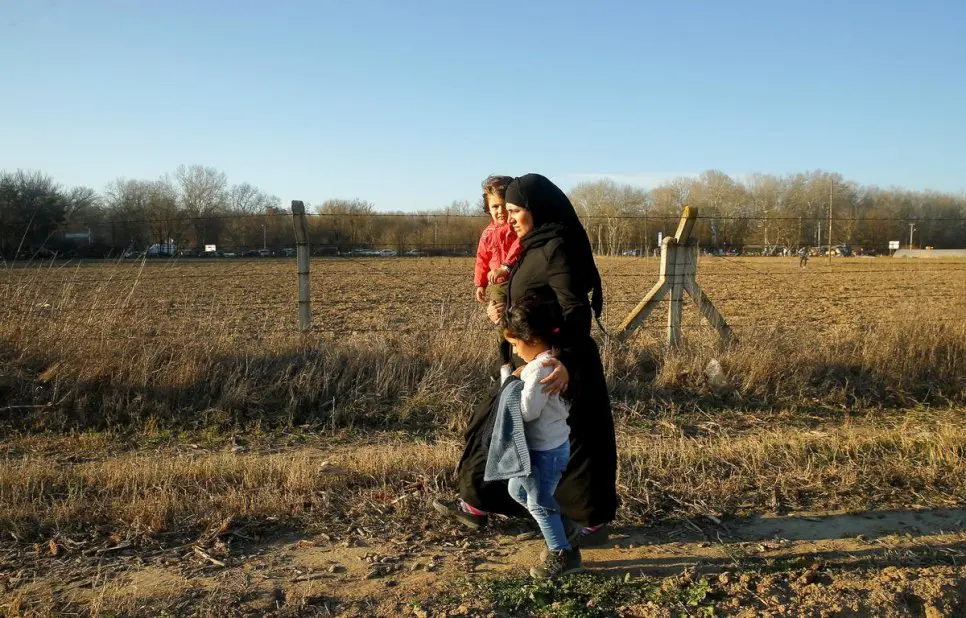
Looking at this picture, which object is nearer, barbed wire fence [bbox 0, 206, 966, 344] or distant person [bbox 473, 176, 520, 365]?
distant person [bbox 473, 176, 520, 365]

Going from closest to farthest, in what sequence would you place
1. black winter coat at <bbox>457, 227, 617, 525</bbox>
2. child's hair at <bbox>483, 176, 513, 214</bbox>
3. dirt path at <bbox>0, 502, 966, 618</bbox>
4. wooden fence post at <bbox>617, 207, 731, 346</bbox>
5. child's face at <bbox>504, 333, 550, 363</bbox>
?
dirt path at <bbox>0, 502, 966, 618</bbox>
child's face at <bbox>504, 333, 550, 363</bbox>
black winter coat at <bbox>457, 227, 617, 525</bbox>
child's hair at <bbox>483, 176, 513, 214</bbox>
wooden fence post at <bbox>617, 207, 731, 346</bbox>

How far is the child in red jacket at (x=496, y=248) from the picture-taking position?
3.73 meters

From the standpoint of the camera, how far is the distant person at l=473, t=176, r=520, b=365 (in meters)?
3.66

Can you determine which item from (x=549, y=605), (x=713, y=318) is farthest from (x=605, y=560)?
(x=713, y=318)

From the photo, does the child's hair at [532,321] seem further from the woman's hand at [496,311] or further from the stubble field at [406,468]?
the stubble field at [406,468]

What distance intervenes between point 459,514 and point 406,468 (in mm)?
801

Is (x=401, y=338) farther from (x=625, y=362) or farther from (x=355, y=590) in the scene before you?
(x=355, y=590)

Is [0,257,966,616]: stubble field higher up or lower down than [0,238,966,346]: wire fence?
lower down

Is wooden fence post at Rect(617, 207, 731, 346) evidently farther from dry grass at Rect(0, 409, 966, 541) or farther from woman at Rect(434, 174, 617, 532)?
woman at Rect(434, 174, 617, 532)

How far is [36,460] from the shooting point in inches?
189

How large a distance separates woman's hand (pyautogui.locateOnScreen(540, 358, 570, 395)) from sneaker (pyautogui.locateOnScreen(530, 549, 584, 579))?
29.5 inches

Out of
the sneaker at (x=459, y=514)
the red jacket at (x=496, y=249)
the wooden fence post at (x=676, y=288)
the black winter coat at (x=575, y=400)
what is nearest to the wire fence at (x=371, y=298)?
the wooden fence post at (x=676, y=288)

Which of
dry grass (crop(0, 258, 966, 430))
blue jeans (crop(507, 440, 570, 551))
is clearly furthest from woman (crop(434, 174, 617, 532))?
dry grass (crop(0, 258, 966, 430))

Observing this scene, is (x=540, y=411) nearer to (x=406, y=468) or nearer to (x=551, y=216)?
(x=551, y=216)
